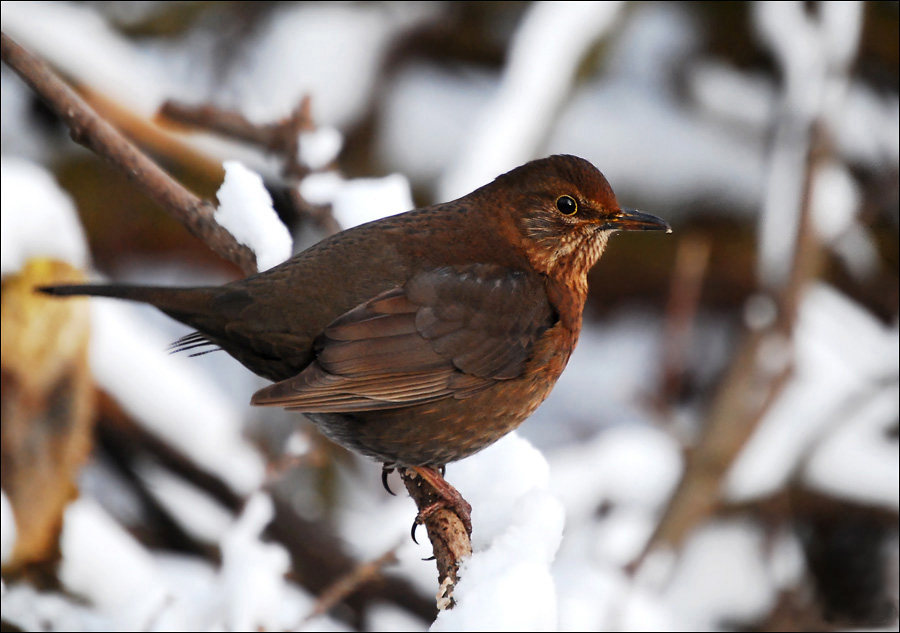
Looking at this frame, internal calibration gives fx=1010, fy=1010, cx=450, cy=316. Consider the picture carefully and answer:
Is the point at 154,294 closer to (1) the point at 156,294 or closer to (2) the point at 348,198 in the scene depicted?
(1) the point at 156,294

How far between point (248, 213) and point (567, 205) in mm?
1137

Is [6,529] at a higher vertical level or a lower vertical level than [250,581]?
higher

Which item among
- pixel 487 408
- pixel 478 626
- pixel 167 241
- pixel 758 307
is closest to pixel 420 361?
pixel 487 408

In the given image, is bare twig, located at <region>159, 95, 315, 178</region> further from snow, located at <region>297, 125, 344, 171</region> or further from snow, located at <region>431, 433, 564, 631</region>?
snow, located at <region>431, 433, 564, 631</region>

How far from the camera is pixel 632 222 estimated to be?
355 centimetres

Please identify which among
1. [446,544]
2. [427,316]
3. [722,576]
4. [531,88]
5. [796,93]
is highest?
[531,88]

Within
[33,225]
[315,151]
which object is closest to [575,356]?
[315,151]

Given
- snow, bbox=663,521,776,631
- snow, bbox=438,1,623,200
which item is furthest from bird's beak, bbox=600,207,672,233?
snow, bbox=663,521,776,631

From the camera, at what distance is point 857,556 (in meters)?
6.12

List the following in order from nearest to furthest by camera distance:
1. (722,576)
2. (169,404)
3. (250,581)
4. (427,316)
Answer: (427,316)
(250,581)
(169,404)
(722,576)

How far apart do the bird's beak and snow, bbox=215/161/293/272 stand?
3.85 feet

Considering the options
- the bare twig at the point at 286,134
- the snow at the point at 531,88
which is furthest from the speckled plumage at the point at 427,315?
the snow at the point at 531,88

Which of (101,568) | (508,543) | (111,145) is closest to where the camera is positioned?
(508,543)

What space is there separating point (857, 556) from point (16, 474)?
15.6ft
